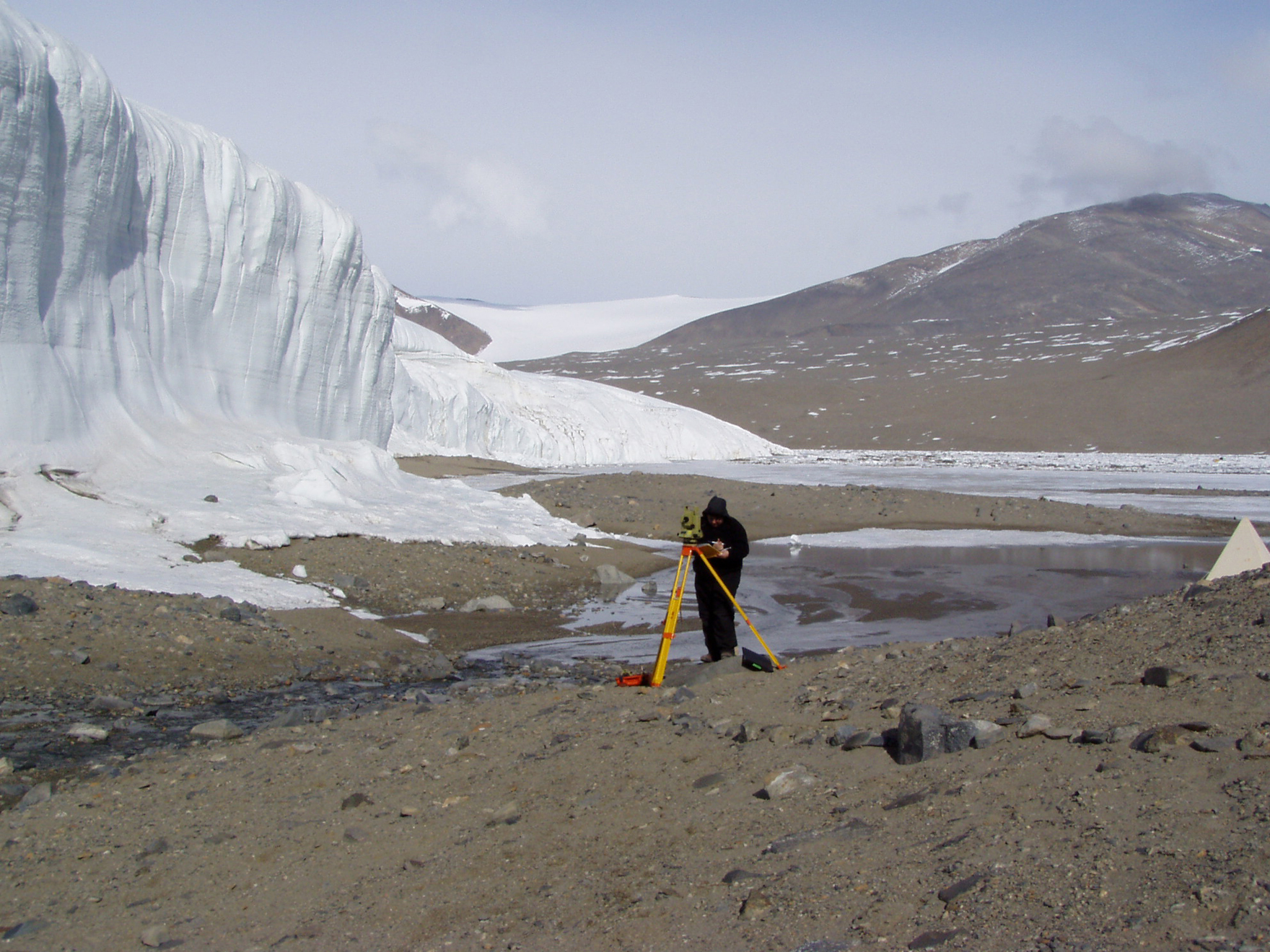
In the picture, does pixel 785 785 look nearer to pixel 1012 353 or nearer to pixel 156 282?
pixel 156 282

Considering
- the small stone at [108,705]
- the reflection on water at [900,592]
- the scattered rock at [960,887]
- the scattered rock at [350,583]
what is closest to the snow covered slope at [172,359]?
the scattered rock at [350,583]

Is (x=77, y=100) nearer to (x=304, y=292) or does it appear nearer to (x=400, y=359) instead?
(x=304, y=292)

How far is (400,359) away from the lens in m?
40.1

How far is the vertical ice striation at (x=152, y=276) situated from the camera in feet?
45.8

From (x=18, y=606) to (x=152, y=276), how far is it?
1026 centimetres

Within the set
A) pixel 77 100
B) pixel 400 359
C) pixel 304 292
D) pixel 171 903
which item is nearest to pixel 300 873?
pixel 171 903

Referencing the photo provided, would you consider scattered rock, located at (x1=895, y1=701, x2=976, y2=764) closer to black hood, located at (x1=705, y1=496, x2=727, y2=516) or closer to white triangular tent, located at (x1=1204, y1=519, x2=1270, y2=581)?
black hood, located at (x1=705, y1=496, x2=727, y2=516)

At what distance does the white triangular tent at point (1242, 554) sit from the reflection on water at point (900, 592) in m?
2.55

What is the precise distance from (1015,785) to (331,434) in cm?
2039

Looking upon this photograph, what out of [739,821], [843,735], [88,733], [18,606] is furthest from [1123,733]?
[18,606]

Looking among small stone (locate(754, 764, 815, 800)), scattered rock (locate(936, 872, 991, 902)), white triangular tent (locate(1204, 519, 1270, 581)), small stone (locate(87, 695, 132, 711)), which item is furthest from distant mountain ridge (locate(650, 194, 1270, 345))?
scattered rock (locate(936, 872, 991, 902))

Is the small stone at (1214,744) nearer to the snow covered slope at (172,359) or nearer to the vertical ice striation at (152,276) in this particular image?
the snow covered slope at (172,359)

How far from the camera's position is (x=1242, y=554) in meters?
9.77

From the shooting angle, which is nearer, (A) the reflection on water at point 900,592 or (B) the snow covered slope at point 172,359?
(A) the reflection on water at point 900,592
